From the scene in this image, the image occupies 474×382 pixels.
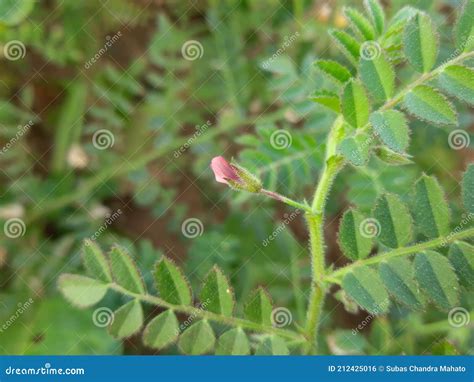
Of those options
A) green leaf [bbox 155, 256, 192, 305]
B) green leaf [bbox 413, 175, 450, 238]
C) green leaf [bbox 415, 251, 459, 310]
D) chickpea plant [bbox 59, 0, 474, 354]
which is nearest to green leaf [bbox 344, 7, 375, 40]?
chickpea plant [bbox 59, 0, 474, 354]

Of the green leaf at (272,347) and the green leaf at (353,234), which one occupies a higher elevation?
the green leaf at (353,234)

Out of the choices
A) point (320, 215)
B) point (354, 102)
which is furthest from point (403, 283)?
point (354, 102)

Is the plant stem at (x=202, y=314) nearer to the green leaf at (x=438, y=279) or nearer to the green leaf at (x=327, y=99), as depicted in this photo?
the green leaf at (x=438, y=279)

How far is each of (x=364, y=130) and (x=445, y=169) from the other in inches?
49.1

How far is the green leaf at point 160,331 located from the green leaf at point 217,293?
0.18 feet

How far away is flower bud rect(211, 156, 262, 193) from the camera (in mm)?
1021

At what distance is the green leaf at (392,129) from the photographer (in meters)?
0.94

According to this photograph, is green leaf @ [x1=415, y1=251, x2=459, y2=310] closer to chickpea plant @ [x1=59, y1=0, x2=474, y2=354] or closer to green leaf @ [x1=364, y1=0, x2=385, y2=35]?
chickpea plant @ [x1=59, y1=0, x2=474, y2=354]

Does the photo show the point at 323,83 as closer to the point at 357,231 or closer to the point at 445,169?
the point at 357,231

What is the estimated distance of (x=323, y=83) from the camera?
1.54 meters

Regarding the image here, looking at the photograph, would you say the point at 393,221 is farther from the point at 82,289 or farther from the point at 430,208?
the point at 82,289

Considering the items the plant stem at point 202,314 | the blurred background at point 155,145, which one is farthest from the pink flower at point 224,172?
the blurred background at point 155,145

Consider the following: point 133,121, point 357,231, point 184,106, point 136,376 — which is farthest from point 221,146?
point 357,231

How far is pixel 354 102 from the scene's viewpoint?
0.98 meters
